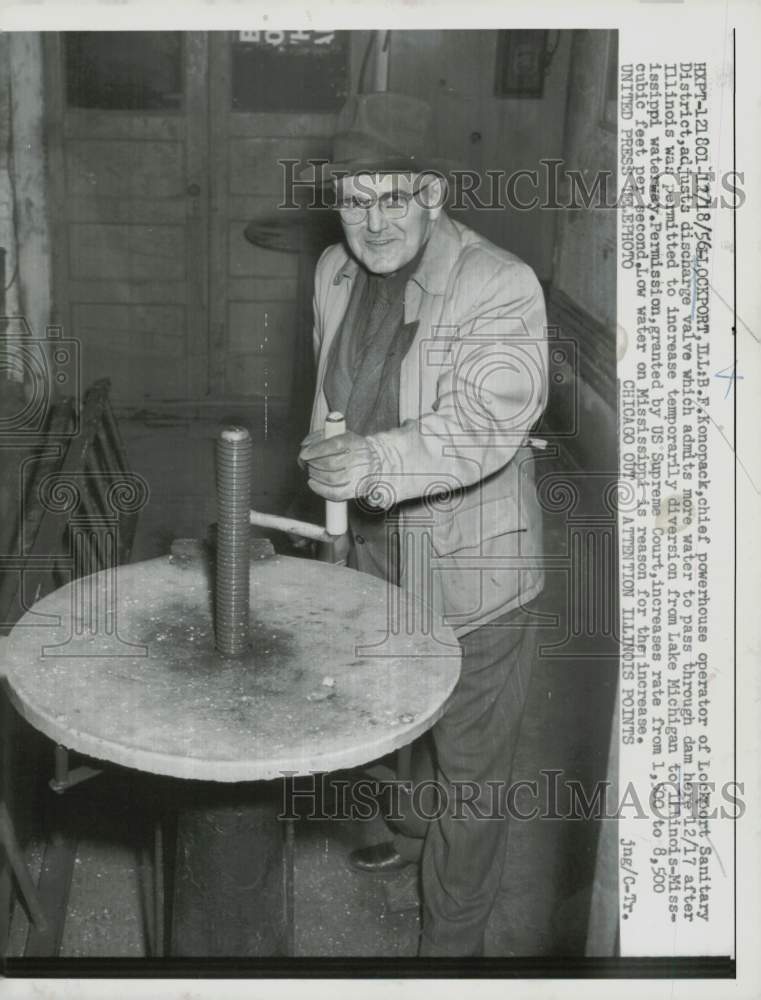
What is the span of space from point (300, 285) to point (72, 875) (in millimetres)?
3034

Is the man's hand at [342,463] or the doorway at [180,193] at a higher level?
the doorway at [180,193]

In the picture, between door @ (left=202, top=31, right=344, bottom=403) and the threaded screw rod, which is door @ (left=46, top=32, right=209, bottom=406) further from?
the threaded screw rod

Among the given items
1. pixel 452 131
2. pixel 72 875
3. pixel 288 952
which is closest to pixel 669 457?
pixel 288 952

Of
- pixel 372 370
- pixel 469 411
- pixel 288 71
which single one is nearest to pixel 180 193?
pixel 288 71

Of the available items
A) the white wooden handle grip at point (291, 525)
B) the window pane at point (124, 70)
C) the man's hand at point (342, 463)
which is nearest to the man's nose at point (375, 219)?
the man's hand at point (342, 463)

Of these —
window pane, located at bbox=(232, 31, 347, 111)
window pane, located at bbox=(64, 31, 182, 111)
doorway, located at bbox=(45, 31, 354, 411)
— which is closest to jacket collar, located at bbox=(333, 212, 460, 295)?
doorway, located at bbox=(45, 31, 354, 411)

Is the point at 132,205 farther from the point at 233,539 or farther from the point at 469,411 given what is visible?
the point at 233,539

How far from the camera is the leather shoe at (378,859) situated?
8.05 ft

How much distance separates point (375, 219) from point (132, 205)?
3.27 m

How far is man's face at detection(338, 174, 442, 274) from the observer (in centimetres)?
185

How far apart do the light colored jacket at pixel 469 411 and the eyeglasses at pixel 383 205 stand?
9 cm

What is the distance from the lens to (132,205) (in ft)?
16.1

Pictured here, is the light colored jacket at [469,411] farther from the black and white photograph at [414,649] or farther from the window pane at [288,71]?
the window pane at [288,71]

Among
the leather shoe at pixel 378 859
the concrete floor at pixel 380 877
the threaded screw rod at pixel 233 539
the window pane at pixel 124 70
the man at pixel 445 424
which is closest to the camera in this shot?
the threaded screw rod at pixel 233 539
